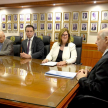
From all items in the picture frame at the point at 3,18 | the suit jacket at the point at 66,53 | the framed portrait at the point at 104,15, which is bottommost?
the suit jacket at the point at 66,53

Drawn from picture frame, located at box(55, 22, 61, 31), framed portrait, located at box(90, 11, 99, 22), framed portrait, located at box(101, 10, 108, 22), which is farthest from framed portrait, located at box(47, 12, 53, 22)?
framed portrait, located at box(101, 10, 108, 22)

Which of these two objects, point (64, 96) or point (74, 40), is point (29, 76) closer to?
point (64, 96)

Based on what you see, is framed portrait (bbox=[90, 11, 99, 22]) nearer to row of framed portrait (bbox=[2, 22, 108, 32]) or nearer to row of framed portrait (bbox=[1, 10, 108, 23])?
row of framed portrait (bbox=[1, 10, 108, 23])

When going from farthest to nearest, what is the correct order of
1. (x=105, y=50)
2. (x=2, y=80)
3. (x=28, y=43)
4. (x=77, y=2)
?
(x=77, y=2)
(x=28, y=43)
(x=105, y=50)
(x=2, y=80)

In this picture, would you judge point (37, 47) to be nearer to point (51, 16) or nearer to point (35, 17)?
point (51, 16)

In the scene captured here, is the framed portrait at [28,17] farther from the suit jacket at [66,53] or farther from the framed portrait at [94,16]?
the suit jacket at [66,53]

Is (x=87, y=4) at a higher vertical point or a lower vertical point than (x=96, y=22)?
higher

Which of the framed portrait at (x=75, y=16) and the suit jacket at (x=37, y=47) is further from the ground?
the framed portrait at (x=75, y=16)

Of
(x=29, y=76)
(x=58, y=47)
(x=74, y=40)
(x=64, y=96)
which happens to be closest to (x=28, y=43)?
(x=58, y=47)

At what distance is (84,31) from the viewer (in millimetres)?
4918

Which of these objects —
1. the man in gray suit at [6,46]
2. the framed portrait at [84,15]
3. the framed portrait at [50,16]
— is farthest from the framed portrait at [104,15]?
the man in gray suit at [6,46]

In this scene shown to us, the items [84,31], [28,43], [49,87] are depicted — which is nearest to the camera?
[49,87]

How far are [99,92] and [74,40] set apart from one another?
1.93 metres

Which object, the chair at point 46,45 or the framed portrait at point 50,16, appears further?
the framed portrait at point 50,16
